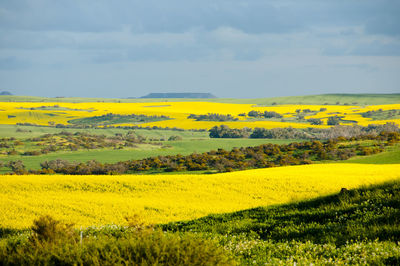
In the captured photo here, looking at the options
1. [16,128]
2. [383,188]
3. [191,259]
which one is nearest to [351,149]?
[383,188]

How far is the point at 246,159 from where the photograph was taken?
54.3m

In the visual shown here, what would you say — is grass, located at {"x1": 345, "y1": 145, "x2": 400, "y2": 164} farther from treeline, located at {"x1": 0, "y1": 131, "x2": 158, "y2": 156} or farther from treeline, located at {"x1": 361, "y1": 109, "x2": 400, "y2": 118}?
treeline, located at {"x1": 361, "y1": 109, "x2": 400, "y2": 118}

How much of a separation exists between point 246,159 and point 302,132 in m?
30.8

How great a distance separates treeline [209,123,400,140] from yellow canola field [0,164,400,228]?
50515 mm

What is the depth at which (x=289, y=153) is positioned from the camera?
181 feet

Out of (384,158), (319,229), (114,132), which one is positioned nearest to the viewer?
(319,229)

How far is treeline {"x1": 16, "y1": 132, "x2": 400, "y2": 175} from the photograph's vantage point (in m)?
48.2

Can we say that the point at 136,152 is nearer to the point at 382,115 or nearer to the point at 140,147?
the point at 140,147

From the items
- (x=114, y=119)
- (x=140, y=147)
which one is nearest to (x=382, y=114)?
(x=140, y=147)

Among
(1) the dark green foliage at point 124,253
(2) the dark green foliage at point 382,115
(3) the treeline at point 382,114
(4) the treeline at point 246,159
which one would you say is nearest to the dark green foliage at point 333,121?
(2) the dark green foliage at point 382,115

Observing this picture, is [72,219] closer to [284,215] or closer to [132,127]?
[284,215]

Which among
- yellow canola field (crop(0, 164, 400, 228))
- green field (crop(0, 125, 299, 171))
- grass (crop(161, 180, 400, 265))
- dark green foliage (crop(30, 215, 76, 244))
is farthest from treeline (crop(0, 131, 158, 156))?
dark green foliage (crop(30, 215, 76, 244))

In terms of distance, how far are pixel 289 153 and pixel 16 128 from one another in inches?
2280

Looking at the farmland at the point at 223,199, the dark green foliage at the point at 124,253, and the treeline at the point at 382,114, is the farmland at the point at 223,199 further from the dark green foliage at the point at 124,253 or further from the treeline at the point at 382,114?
the treeline at the point at 382,114
